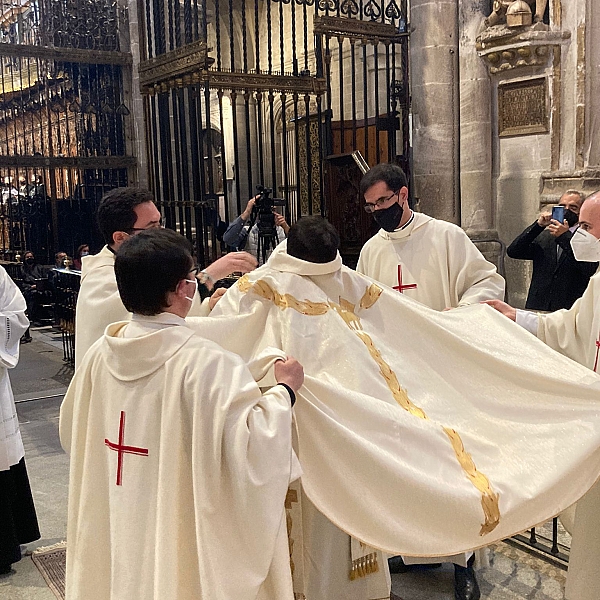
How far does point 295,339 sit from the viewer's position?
9.30ft

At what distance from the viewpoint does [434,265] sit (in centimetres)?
420

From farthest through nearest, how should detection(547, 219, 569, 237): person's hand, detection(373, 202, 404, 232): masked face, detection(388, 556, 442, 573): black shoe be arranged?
detection(547, 219, 569, 237): person's hand, detection(373, 202, 404, 232): masked face, detection(388, 556, 442, 573): black shoe

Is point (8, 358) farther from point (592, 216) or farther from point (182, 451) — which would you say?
point (592, 216)

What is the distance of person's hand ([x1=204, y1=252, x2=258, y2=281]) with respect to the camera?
3.41m

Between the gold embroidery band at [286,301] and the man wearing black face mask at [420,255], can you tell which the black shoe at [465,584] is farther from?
the gold embroidery band at [286,301]

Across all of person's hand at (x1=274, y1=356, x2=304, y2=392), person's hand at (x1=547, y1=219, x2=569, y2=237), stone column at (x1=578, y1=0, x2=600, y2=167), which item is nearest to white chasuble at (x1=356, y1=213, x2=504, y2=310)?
person's hand at (x1=547, y1=219, x2=569, y2=237)

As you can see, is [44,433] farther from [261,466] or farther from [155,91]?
[261,466]

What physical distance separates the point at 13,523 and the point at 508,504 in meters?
2.72

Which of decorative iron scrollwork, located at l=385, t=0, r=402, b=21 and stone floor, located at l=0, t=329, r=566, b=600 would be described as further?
decorative iron scrollwork, located at l=385, t=0, r=402, b=21

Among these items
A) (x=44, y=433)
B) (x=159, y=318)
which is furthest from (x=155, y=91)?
(x=159, y=318)

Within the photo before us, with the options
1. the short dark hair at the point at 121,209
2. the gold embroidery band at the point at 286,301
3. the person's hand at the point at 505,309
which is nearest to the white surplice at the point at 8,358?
the short dark hair at the point at 121,209

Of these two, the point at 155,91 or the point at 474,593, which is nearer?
the point at 474,593

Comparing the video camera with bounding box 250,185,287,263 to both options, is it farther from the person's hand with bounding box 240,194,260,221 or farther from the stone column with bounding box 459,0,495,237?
the stone column with bounding box 459,0,495,237

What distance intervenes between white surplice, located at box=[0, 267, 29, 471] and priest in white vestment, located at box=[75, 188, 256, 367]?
843mm
